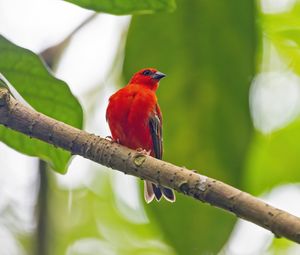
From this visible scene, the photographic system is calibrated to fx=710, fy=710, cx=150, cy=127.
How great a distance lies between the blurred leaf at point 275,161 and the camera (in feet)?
10.2

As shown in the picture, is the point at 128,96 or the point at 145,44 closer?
the point at 145,44

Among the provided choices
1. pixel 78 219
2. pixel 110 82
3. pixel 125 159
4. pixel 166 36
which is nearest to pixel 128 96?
pixel 110 82

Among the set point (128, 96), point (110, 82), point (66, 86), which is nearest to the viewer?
point (66, 86)

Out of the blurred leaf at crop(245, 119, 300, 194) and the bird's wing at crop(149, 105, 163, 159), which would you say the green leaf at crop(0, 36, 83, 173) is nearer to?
the blurred leaf at crop(245, 119, 300, 194)

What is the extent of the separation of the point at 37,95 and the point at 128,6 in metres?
0.38

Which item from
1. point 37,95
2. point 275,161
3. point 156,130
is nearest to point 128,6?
point 37,95

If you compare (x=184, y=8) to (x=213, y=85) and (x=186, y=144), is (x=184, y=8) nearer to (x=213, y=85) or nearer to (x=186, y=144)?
(x=213, y=85)

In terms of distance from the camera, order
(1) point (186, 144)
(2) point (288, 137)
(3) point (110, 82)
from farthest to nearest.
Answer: (3) point (110, 82) < (2) point (288, 137) < (1) point (186, 144)

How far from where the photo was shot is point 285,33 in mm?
2963

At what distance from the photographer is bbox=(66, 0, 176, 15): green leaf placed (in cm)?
191

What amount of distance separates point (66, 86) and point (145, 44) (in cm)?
35

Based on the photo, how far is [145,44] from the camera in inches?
87.4

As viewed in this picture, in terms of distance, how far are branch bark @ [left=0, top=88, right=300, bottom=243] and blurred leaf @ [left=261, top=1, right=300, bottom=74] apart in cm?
117

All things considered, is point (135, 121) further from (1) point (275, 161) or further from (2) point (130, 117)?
(1) point (275, 161)
